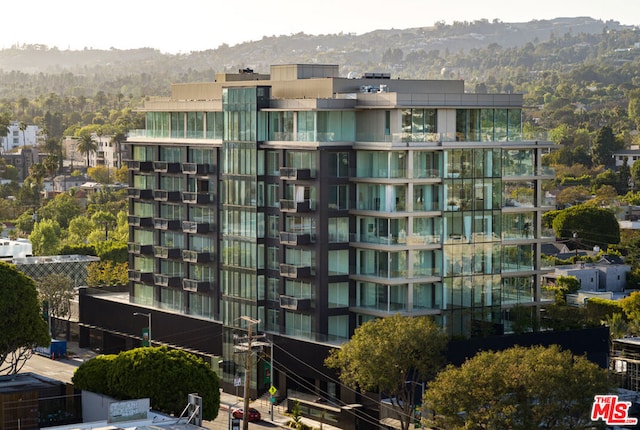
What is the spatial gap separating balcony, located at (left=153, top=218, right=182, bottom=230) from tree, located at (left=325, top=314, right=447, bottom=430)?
29773mm

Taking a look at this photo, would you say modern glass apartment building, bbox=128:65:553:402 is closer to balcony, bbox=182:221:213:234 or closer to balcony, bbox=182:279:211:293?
balcony, bbox=182:221:213:234

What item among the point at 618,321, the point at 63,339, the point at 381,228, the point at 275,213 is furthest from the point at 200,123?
the point at 618,321

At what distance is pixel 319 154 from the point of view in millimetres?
106062

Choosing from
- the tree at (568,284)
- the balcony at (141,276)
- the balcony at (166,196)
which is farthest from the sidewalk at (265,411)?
the tree at (568,284)

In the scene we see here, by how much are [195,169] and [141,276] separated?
13376 millimetres

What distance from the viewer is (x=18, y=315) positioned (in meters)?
101

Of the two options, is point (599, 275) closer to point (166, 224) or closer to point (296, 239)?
point (166, 224)

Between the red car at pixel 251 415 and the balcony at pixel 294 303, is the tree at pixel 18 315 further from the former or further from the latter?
the balcony at pixel 294 303

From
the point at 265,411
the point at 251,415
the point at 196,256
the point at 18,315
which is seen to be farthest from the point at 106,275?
the point at 251,415

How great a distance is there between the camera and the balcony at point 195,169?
11781cm

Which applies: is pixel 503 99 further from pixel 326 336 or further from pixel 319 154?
pixel 326 336

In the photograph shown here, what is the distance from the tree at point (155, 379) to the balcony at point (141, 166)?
1371 inches

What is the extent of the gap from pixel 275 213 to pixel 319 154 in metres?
7.09

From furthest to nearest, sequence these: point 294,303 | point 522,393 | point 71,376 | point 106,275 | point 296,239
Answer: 1. point 106,275
2. point 71,376
3. point 294,303
4. point 296,239
5. point 522,393
